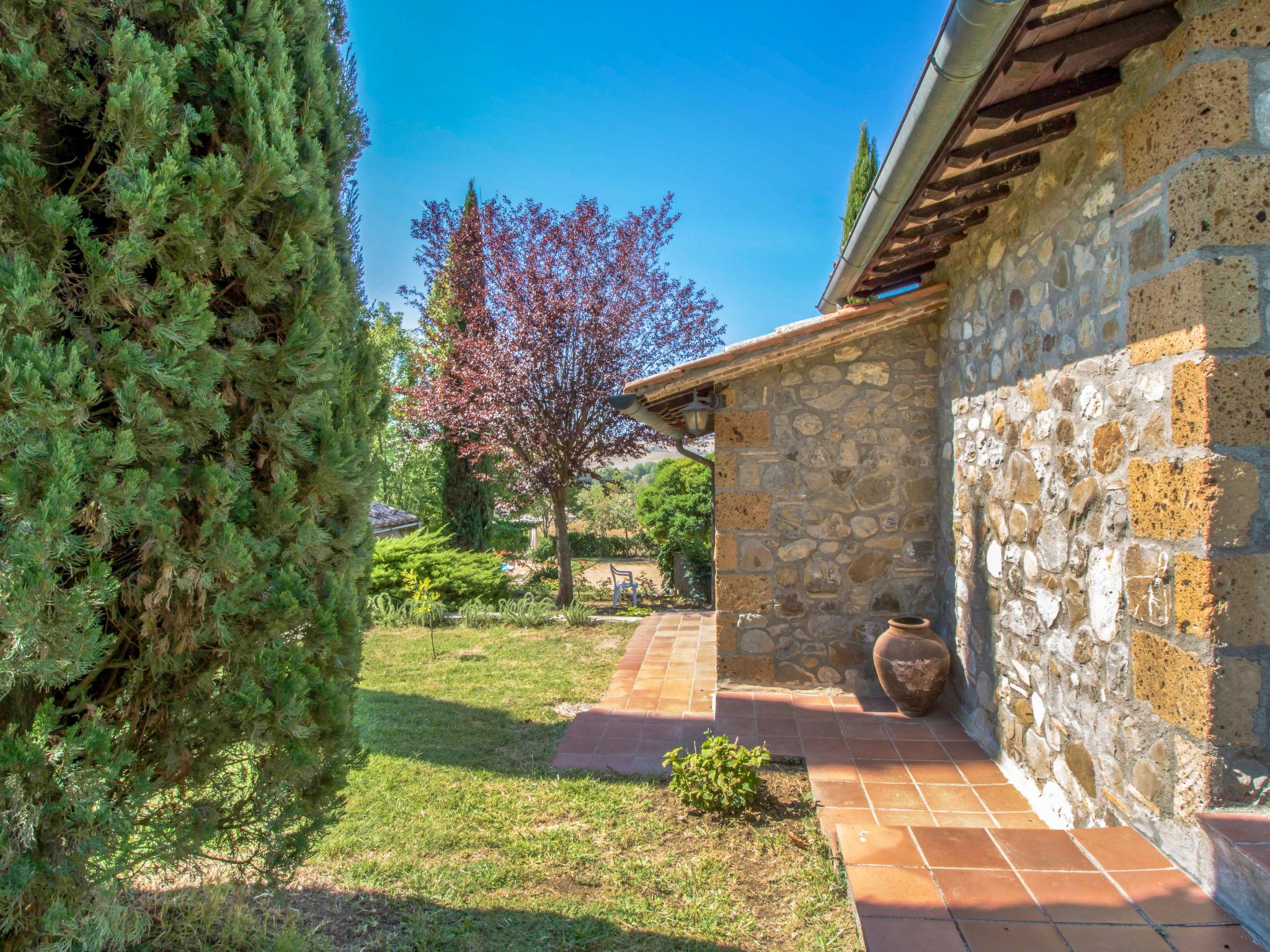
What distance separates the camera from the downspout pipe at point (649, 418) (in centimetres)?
581

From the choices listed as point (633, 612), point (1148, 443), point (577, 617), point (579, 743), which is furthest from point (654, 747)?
point (633, 612)

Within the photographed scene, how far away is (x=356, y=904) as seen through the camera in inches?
115

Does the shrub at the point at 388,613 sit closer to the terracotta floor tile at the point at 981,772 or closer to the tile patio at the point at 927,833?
the tile patio at the point at 927,833

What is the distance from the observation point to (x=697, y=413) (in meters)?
5.59

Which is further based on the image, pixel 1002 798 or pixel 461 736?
pixel 461 736

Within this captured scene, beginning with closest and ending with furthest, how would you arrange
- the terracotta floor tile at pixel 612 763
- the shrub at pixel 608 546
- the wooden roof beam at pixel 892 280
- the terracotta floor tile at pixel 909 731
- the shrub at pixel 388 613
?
the terracotta floor tile at pixel 612 763
the terracotta floor tile at pixel 909 731
the wooden roof beam at pixel 892 280
the shrub at pixel 388 613
the shrub at pixel 608 546

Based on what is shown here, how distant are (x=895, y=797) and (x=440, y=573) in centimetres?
784

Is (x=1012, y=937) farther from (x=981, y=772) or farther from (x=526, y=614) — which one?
(x=526, y=614)

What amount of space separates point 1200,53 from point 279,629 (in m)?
3.41

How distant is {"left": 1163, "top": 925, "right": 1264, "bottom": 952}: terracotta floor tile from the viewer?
77.8 inches

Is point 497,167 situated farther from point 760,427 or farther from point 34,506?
point 34,506

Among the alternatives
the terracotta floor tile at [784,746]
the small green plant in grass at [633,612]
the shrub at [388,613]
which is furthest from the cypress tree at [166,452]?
the small green plant in grass at [633,612]

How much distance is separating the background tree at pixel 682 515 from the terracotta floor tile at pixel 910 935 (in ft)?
28.3

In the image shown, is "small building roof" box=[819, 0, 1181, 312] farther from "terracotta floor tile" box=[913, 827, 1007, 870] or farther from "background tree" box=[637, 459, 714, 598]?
"background tree" box=[637, 459, 714, 598]
